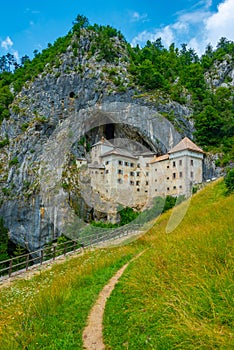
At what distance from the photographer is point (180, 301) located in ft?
14.6

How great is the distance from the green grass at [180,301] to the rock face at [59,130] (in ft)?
122

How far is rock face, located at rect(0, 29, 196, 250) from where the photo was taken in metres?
44.2

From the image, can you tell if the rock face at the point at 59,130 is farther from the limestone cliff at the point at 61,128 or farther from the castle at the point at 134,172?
the castle at the point at 134,172

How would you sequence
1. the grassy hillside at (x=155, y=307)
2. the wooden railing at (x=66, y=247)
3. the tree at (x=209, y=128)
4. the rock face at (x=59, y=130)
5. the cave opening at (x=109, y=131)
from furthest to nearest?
the cave opening at (x=109, y=131), the tree at (x=209, y=128), the rock face at (x=59, y=130), the wooden railing at (x=66, y=247), the grassy hillside at (x=155, y=307)

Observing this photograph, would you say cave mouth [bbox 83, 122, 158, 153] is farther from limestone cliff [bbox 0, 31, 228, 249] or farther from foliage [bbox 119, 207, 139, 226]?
foliage [bbox 119, 207, 139, 226]

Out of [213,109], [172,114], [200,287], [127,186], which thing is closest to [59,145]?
[127,186]

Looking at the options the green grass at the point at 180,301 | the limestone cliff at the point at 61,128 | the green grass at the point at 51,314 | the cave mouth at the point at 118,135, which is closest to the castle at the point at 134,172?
the cave mouth at the point at 118,135

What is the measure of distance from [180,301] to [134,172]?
43.1m

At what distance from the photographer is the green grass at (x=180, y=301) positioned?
12.3ft

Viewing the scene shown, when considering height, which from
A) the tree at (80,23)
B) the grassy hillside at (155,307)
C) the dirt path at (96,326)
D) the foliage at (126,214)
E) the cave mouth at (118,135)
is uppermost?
the tree at (80,23)

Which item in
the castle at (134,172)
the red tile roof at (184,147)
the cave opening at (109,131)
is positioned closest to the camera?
the red tile roof at (184,147)

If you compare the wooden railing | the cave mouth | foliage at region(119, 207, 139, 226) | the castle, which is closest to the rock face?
the cave mouth

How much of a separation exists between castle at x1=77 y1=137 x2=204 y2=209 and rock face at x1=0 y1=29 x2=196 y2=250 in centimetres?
296

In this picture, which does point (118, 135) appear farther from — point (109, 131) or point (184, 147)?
point (184, 147)
